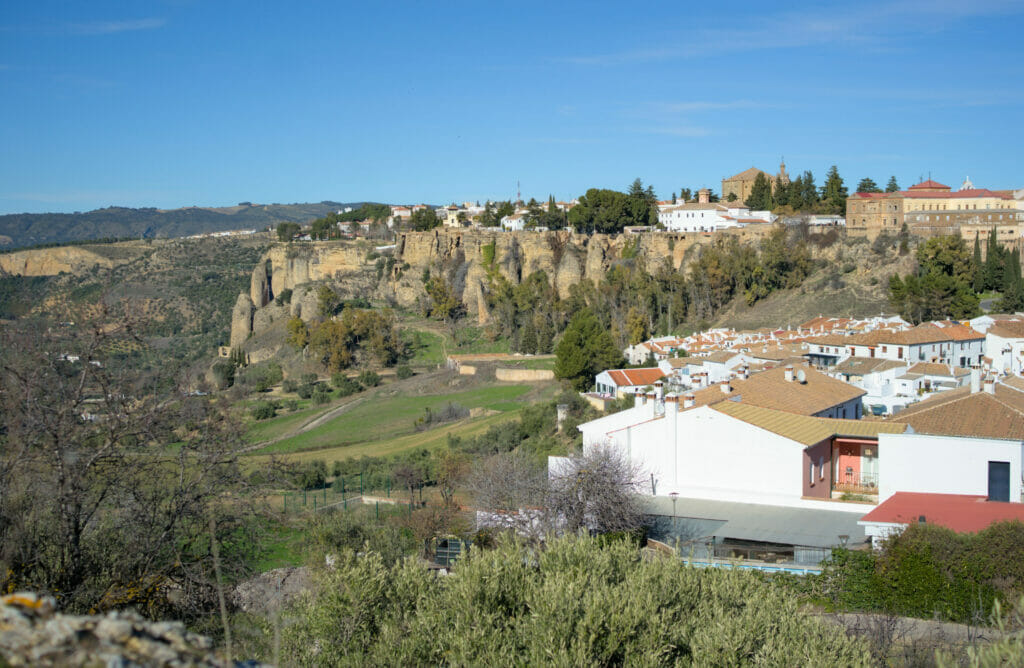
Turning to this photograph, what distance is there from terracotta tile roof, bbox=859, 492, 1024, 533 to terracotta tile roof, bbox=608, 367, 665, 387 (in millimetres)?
16086

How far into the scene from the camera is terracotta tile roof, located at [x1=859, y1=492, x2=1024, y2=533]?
13312 mm

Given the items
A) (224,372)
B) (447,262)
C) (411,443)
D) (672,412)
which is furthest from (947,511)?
(447,262)

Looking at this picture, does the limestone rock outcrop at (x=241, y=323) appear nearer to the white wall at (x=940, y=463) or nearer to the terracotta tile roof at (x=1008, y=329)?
the terracotta tile roof at (x=1008, y=329)

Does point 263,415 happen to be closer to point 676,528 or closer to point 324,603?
point 676,528

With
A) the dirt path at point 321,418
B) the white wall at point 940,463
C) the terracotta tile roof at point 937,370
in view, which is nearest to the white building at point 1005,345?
the terracotta tile roof at point 937,370

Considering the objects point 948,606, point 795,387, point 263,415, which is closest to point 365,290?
point 263,415

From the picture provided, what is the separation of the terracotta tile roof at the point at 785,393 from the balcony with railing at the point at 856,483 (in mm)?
2109

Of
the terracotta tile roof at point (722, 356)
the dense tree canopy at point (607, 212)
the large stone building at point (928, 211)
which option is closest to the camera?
the terracotta tile roof at point (722, 356)

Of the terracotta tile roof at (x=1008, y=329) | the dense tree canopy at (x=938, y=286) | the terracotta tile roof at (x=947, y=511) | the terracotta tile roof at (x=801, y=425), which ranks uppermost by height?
the dense tree canopy at (x=938, y=286)

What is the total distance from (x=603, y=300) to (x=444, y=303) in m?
11.6

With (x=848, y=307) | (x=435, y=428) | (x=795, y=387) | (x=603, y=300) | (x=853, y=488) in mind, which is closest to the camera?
(x=853, y=488)

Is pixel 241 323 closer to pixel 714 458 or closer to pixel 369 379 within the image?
pixel 369 379

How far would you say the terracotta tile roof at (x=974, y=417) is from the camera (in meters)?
16.0

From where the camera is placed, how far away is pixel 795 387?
855 inches
